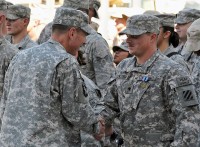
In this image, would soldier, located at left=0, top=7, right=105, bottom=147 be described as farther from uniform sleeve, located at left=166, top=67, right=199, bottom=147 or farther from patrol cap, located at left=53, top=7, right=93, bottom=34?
uniform sleeve, located at left=166, top=67, right=199, bottom=147

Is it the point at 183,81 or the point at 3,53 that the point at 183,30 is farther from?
the point at 183,81

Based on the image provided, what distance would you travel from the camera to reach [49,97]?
681 centimetres

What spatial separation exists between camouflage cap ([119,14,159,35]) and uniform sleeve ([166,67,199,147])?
1.61 feet

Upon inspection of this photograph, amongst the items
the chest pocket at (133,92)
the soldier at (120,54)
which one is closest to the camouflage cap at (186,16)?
the soldier at (120,54)

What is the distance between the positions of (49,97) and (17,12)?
3.80 metres

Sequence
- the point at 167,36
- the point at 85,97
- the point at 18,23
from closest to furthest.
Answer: the point at 85,97 → the point at 167,36 → the point at 18,23

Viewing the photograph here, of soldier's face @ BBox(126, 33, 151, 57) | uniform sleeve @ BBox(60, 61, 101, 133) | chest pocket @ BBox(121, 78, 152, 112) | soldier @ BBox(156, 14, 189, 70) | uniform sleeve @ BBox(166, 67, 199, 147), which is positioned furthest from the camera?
soldier @ BBox(156, 14, 189, 70)

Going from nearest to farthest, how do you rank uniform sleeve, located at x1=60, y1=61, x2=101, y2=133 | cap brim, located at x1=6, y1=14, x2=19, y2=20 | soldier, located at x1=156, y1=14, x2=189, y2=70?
1. uniform sleeve, located at x1=60, y1=61, x2=101, y2=133
2. soldier, located at x1=156, y1=14, x2=189, y2=70
3. cap brim, located at x1=6, y1=14, x2=19, y2=20

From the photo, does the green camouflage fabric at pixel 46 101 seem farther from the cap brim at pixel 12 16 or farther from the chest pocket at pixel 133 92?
the cap brim at pixel 12 16

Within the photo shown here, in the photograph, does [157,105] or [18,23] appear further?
[18,23]

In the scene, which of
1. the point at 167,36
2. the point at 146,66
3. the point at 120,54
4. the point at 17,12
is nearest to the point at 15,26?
the point at 17,12

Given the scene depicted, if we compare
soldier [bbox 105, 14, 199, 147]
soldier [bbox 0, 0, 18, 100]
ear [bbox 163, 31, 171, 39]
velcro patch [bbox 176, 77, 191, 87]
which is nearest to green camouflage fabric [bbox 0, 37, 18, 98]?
soldier [bbox 0, 0, 18, 100]

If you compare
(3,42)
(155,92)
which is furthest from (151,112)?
(3,42)

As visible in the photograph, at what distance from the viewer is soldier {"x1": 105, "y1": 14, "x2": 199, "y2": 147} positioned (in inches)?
276
